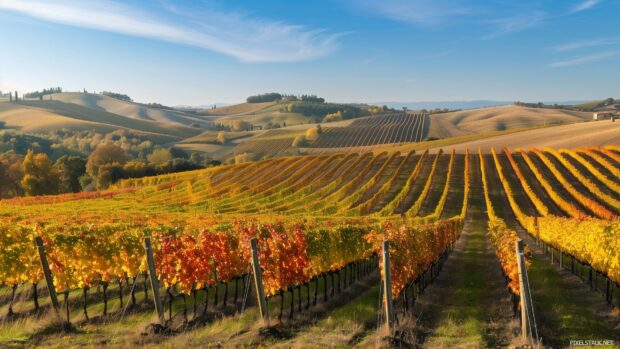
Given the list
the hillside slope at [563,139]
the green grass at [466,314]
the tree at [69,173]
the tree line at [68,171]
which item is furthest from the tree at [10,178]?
the hillside slope at [563,139]

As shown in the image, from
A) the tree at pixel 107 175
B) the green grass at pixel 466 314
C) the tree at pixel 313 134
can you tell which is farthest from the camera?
the tree at pixel 313 134

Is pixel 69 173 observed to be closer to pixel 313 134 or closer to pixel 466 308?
pixel 313 134

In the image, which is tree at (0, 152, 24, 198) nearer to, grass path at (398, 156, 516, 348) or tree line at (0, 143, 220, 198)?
tree line at (0, 143, 220, 198)

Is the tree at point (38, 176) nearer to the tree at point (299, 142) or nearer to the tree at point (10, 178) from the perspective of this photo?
the tree at point (10, 178)

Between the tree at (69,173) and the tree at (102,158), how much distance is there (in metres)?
2.69

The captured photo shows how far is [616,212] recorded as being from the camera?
5603 centimetres

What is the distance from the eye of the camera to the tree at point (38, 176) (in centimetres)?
9512

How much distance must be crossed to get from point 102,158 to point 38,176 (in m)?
19.3

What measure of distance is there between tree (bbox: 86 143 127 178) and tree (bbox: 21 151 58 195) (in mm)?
10856

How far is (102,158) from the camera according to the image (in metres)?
115

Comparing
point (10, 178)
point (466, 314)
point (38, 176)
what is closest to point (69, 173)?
point (38, 176)

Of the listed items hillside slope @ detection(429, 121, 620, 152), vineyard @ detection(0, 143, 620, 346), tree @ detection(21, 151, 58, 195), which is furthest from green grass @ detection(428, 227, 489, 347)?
tree @ detection(21, 151, 58, 195)

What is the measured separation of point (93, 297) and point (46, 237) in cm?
387

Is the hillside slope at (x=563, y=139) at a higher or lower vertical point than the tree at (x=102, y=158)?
higher
